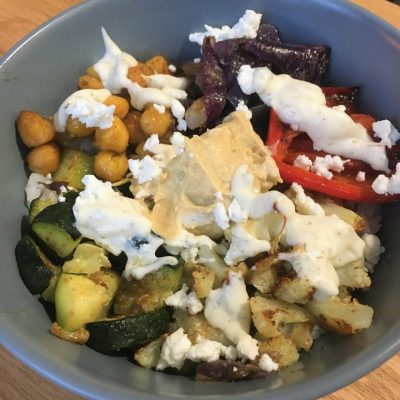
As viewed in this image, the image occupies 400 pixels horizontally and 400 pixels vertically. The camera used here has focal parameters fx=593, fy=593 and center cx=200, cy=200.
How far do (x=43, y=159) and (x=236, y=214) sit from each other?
58 centimetres

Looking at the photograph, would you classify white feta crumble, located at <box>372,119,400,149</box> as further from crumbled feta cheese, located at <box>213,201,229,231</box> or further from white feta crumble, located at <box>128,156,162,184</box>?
white feta crumble, located at <box>128,156,162,184</box>

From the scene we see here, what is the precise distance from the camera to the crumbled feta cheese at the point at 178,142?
151 centimetres

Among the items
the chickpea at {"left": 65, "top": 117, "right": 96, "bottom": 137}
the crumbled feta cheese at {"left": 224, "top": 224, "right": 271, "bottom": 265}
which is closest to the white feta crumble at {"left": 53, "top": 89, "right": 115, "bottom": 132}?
the chickpea at {"left": 65, "top": 117, "right": 96, "bottom": 137}

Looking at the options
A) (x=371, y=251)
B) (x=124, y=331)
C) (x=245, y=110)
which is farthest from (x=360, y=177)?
(x=124, y=331)

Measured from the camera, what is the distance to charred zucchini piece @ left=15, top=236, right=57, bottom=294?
140cm

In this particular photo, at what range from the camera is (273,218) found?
54.7 inches

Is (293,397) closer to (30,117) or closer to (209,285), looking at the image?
(209,285)

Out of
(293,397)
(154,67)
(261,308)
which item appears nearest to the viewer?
(293,397)

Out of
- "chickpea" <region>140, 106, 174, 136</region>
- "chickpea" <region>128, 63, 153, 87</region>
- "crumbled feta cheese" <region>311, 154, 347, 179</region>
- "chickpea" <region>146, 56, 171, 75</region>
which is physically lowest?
"chickpea" <region>140, 106, 174, 136</region>

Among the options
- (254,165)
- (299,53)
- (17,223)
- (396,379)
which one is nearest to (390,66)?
(299,53)

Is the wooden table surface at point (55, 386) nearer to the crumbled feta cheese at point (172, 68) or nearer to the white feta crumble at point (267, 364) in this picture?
the white feta crumble at point (267, 364)

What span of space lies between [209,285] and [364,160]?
542mm

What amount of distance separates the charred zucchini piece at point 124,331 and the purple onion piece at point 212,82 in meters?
0.61

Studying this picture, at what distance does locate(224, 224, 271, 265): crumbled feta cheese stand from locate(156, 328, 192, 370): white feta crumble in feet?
0.67
